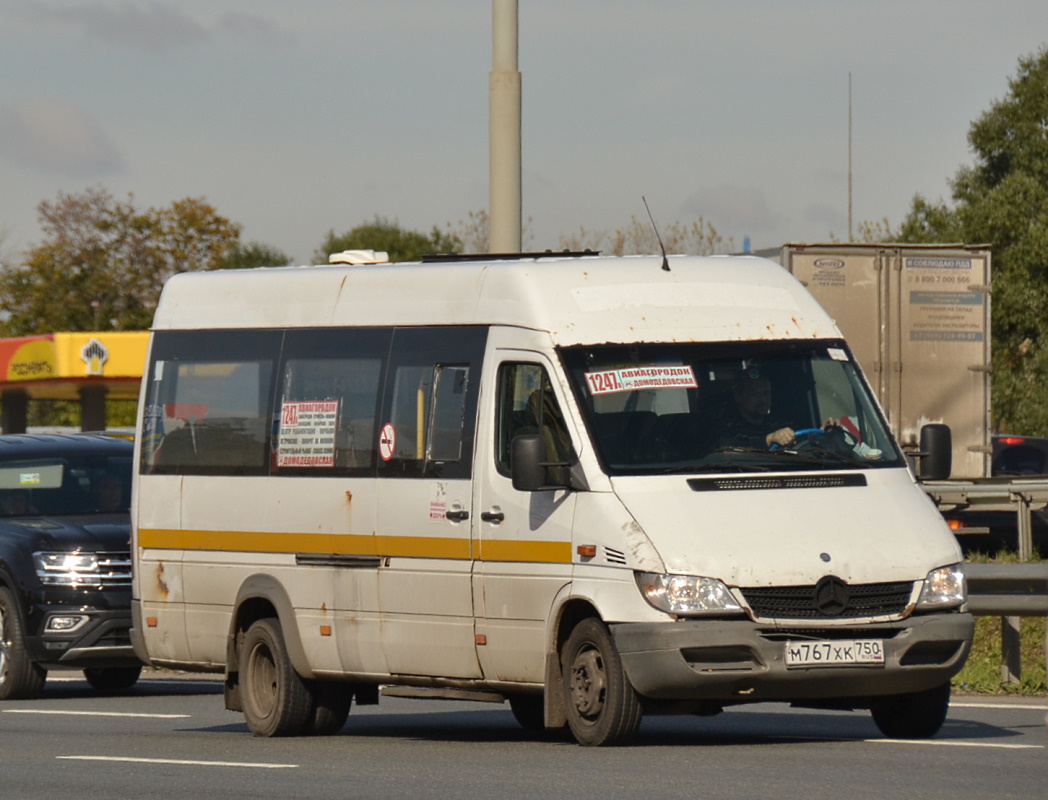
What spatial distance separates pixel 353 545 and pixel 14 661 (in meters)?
5.48

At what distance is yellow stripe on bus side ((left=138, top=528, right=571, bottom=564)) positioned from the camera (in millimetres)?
10727

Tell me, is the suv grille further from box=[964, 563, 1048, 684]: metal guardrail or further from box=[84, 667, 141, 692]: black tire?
box=[964, 563, 1048, 684]: metal guardrail

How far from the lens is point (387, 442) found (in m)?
11.7

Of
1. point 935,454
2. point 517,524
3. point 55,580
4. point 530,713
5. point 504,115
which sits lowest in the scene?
point 530,713

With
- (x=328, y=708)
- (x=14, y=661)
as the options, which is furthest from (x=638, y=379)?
(x=14, y=661)

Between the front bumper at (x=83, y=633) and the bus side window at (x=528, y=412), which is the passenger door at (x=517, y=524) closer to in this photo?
the bus side window at (x=528, y=412)

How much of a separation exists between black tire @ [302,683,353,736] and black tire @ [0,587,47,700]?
4.42 meters

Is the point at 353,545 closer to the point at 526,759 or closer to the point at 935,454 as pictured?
the point at 526,759

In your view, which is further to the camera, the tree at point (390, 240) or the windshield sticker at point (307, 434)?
the tree at point (390, 240)

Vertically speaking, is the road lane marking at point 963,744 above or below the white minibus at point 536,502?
below

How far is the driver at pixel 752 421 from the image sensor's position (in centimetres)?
1066

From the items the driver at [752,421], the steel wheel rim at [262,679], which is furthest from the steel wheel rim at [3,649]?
the driver at [752,421]

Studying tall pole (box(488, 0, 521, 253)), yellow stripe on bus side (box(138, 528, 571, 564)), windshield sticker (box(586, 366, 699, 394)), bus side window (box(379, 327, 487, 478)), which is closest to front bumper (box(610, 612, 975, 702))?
yellow stripe on bus side (box(138, 528, 571, 564))

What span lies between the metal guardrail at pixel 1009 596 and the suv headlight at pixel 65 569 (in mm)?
6398
